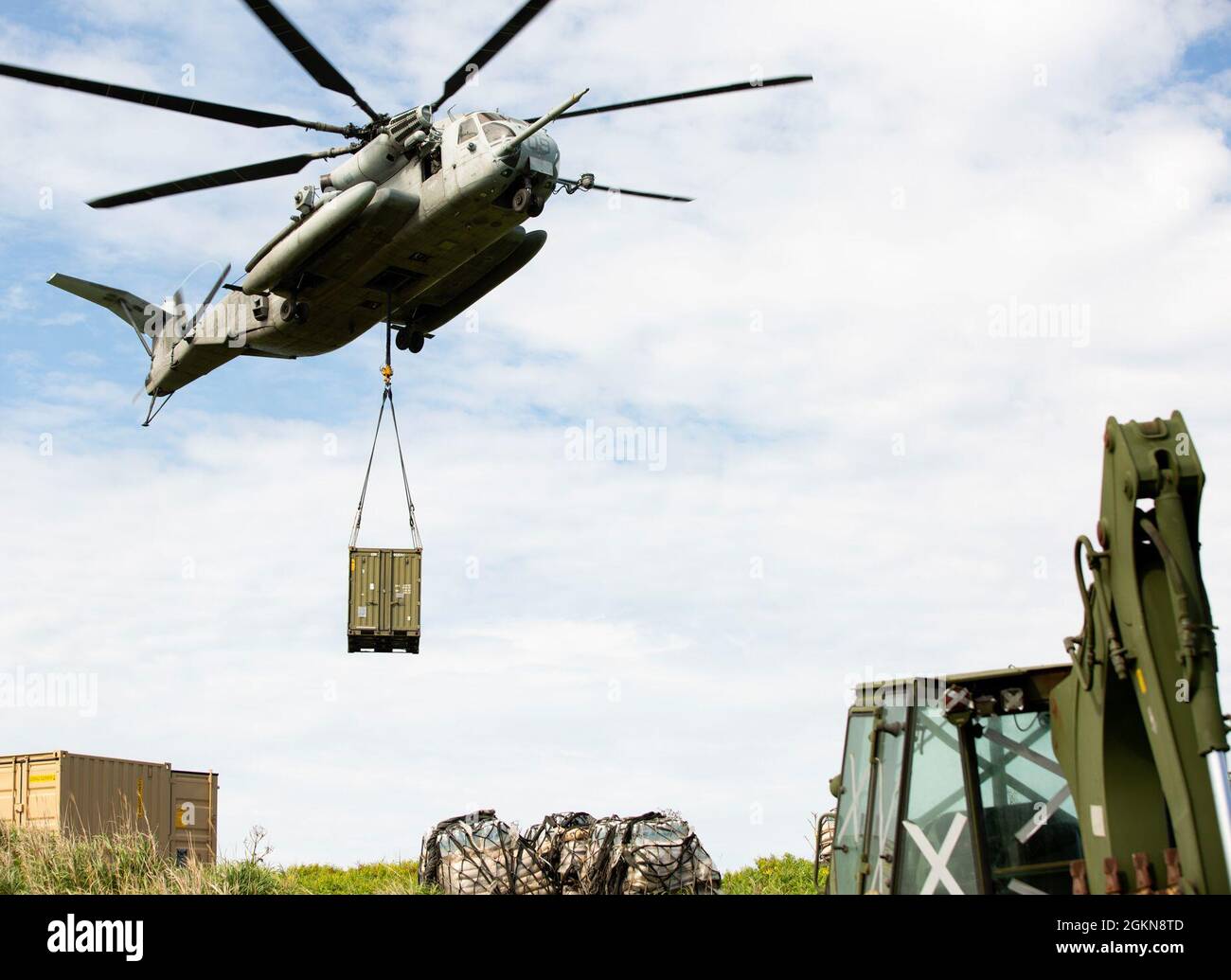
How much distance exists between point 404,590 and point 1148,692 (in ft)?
48.7

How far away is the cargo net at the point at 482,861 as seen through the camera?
2075 cm

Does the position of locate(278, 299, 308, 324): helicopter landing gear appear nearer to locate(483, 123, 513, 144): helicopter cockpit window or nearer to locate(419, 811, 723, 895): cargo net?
locate(483, 123, 513, 144): helicopter cockpit window

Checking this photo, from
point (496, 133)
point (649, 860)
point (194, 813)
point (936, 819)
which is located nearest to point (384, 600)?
point (649, 860)

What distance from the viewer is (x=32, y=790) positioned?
21.5 meters

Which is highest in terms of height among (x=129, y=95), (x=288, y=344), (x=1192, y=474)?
(x=129, y=95)

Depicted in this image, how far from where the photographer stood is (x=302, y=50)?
17.8m

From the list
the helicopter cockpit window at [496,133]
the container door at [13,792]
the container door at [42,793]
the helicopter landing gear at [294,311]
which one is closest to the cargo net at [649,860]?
the container door at [42,793]

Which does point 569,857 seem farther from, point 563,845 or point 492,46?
point 492,46

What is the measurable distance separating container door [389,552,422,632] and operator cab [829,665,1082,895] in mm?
12524

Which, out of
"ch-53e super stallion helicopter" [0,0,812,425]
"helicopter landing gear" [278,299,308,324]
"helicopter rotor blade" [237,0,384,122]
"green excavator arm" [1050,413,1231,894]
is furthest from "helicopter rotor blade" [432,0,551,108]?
"green excavator arm" [1050,413,1231,894]

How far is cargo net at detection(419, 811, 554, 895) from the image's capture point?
68.1ft
